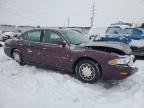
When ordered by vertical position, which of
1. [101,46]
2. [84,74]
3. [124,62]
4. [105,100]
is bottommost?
[105,100]

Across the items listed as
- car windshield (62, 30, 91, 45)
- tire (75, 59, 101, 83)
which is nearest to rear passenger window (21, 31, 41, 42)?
car windshield (62, 30, 91, 45)

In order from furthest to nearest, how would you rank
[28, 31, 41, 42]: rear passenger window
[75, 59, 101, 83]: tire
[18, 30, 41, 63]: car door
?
[28, 31, 41, 42]: rear passenger window, [18, 30, 41, 63]: car door, [75, 59, 101, 83]: tire

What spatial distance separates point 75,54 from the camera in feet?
19.5

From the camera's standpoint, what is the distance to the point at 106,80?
19.9 feet

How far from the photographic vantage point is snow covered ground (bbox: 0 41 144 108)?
14.5 feet

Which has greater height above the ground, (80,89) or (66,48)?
(66,48)

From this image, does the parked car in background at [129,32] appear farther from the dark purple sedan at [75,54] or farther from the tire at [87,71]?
the tire at [87,71]

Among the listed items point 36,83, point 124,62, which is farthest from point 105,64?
point 36,83

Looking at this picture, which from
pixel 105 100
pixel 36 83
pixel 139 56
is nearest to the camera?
pixel 105 100

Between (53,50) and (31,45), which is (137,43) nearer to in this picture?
(53,50)

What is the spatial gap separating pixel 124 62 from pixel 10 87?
2.84 metres

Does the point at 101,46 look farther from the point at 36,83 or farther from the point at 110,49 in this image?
the point at 36,83

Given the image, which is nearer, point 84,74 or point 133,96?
point 133,96

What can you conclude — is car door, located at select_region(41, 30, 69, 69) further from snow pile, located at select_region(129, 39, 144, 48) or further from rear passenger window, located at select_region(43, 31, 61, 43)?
snow pile, located at select_region(129, 39, 144, 48)
